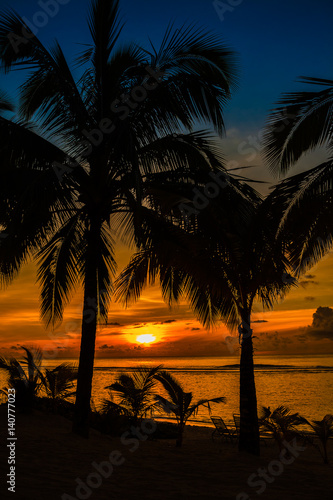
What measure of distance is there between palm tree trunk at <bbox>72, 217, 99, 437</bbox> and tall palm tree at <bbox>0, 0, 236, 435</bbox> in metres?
0.02

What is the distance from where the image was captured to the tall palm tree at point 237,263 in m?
8.77

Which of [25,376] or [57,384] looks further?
[57,384]

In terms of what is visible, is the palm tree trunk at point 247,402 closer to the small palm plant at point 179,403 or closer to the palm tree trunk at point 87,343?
the small palm plant at point 179,403

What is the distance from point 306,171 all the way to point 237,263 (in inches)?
109

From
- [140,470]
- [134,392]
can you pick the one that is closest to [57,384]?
[134,392]

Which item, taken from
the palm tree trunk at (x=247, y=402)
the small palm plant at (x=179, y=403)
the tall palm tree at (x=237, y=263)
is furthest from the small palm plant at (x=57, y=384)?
the palm tree trunk at (x=247, y=402)

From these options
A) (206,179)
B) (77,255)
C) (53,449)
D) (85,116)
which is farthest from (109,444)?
(85,116)

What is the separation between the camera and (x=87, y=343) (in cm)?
903

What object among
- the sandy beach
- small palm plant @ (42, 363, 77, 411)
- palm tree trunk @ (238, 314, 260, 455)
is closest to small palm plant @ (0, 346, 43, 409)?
small palm plant @ (42, 363, 77, 411)

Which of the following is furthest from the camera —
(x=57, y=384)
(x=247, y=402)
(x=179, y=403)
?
(x=57, y=384)

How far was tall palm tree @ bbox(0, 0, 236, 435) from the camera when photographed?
312 inches

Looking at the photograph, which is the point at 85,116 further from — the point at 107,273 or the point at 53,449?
the point at 53,449

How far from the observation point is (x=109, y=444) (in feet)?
31.0

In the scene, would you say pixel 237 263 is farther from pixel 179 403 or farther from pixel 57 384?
pixel 57 384
